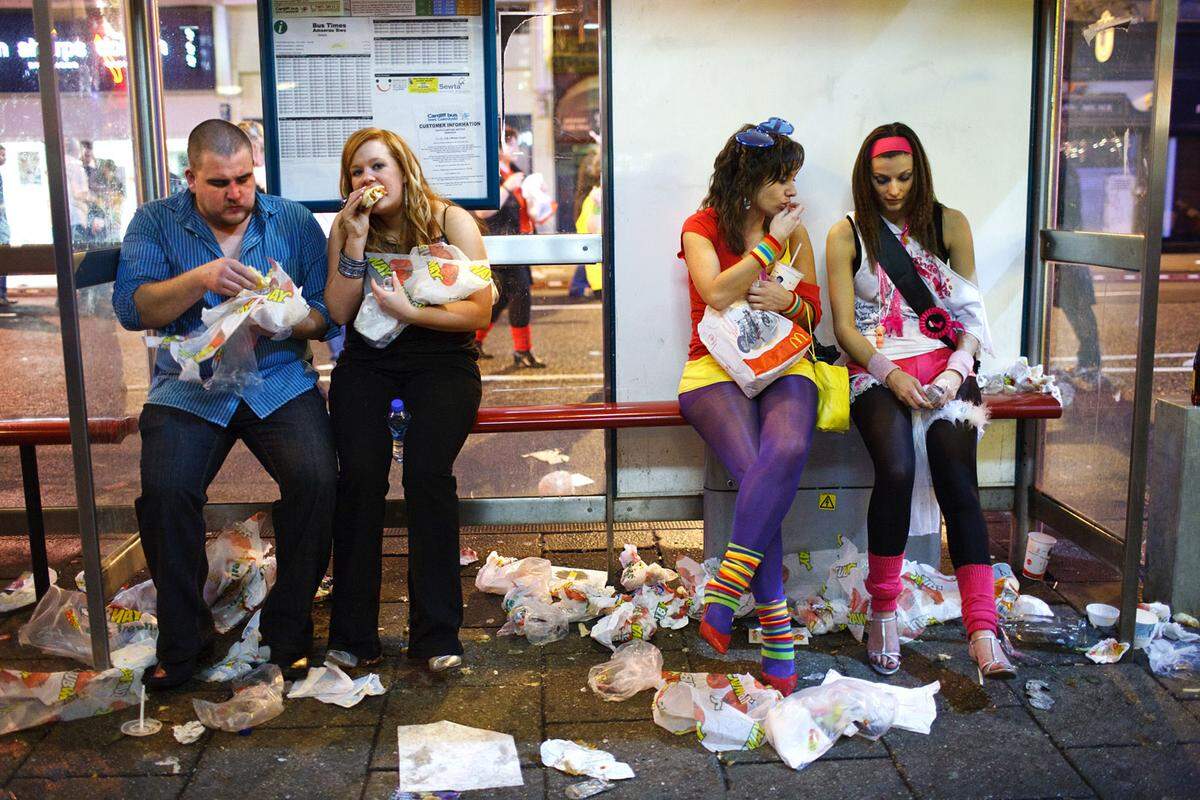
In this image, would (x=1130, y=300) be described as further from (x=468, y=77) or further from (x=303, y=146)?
(x=303, y=146)

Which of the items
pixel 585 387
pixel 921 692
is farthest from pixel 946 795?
pixel 585 387

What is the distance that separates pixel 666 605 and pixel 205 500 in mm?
1536

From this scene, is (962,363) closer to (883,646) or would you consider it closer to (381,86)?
(883,646)

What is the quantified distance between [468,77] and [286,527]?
5.83 ft

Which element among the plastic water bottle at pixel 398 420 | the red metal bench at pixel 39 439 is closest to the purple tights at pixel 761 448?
the plastic water bottle at pixel 398 420

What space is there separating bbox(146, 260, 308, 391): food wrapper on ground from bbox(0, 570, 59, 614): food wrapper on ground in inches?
51.1

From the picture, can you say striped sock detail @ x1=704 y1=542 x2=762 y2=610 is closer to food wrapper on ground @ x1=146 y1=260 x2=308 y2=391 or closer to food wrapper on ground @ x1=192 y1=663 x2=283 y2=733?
food wrapper on ground @ x1=192 y1=663 x2=283 y2=733

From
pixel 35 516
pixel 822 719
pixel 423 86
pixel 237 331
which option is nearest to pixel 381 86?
pixel 423 86

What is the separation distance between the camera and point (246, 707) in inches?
134

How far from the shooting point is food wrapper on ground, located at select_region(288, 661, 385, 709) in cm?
352

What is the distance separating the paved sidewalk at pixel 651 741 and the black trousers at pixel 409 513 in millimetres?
161

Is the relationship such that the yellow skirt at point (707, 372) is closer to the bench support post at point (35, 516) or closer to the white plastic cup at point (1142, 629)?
the white plastic cup at point (1142, 629)

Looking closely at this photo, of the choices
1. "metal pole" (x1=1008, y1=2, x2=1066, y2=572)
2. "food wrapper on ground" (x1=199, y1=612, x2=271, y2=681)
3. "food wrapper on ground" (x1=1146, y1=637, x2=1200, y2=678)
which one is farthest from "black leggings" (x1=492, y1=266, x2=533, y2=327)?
"food wrapper on ground" (x1=1146, y1=637, x2=1200, y2=678)

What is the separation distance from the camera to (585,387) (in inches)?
333
